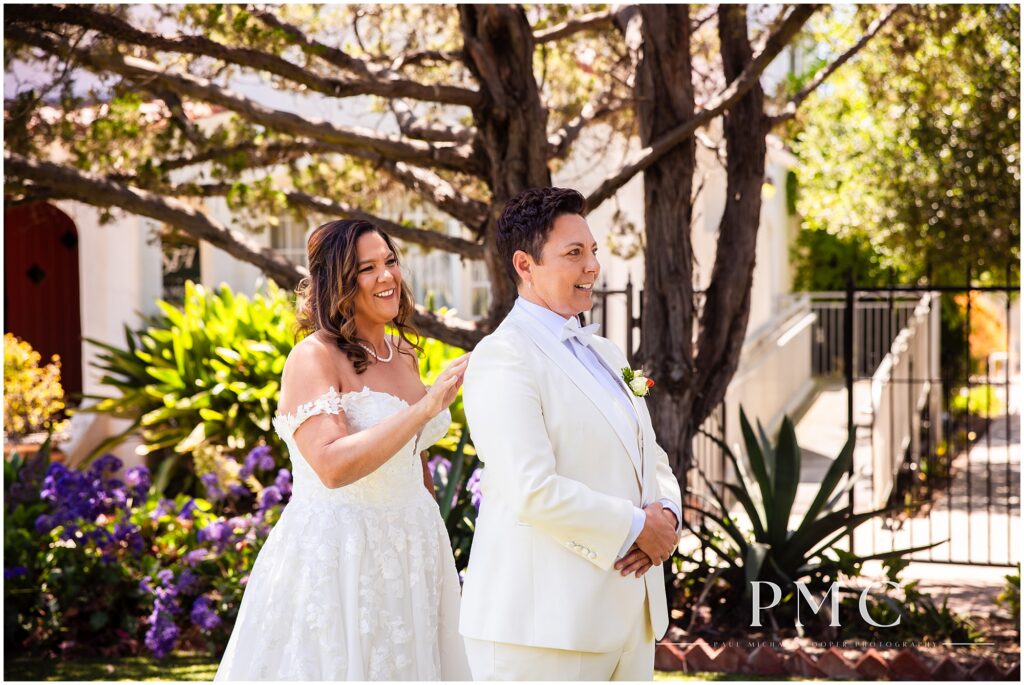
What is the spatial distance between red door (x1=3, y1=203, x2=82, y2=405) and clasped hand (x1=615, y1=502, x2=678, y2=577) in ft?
40.4

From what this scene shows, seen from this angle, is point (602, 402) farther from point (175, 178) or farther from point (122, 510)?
point (175, 178)

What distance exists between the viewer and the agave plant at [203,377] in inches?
436

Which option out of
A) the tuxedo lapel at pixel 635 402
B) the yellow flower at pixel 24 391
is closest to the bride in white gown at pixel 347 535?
the tuxedo lapel at pixel 635 402

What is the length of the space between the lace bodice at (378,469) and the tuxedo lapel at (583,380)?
1.01m

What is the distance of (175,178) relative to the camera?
13.2 m

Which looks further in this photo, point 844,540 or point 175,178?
point 175,178

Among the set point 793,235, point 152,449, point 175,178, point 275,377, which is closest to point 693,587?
point 275,377

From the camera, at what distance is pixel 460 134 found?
8125 mm

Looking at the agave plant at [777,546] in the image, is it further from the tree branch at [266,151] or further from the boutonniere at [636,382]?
the boutonniere at [636,382]

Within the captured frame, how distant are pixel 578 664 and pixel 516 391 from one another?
0.74m

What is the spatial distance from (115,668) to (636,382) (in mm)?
4566

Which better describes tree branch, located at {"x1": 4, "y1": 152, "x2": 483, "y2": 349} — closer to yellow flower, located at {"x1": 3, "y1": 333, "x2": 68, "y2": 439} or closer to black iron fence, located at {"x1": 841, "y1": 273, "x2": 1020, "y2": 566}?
black iron fence, located at {"x1": 841, "y1": 273, "x2": 1020, "y2": 566}

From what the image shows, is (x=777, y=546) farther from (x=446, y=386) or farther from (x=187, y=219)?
(x=446, y=386)

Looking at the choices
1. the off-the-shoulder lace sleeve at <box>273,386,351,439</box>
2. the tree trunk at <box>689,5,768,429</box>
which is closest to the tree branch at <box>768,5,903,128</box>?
the tree trunk at <box>689,5,768,429</box>
